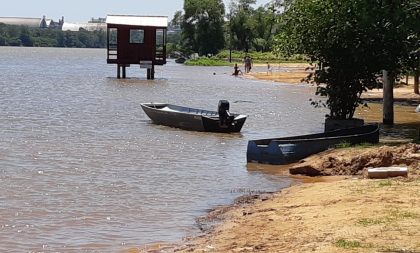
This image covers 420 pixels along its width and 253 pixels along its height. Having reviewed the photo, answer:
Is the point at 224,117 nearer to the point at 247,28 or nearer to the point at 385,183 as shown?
the point at 385,183

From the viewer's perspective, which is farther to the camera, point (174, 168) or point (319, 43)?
point (319, 43)

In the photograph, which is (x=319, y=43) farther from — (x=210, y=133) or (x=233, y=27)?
(x=233, y=27)

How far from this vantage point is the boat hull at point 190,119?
92.9 feet

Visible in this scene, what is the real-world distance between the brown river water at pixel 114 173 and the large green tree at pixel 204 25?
81.2 m

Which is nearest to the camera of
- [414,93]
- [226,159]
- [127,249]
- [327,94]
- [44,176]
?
[127,249]

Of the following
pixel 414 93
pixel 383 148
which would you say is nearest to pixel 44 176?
pixel 383 148

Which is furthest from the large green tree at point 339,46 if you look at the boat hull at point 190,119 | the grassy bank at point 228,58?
the grassy bank at point 228,58

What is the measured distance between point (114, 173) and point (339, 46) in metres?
7.43

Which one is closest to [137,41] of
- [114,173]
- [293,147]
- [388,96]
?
[388,96]

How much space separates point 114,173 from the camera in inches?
771

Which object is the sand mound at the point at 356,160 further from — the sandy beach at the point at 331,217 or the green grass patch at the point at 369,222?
the green grass patch at the point at 369,222

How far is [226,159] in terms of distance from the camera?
2227 centimetres


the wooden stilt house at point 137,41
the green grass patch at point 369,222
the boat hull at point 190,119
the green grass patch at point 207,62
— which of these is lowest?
the green grass patch at point 207,62

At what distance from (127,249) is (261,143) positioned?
31.0 feet
